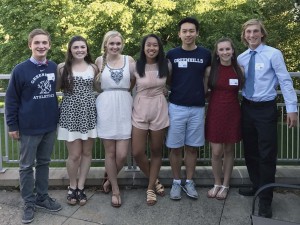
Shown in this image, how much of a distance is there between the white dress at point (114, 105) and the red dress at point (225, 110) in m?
0.89

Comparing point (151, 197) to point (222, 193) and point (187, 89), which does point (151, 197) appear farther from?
point (187, 89)

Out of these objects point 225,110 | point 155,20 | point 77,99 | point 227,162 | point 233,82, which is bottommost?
point 227,162

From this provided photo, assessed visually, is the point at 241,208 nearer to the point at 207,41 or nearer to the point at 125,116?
the point at 125,116

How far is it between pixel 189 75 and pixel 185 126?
1.82ft

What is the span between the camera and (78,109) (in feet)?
12.9

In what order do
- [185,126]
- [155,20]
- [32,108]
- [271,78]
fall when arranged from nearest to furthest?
1. [32,108]
2. [271,78]
3. [185,126]
4. [155,20]

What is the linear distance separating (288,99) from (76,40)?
7.15ft

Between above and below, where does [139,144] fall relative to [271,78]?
below

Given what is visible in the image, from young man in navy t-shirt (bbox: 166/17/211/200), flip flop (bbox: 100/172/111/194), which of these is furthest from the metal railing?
young man in navy t-shirt (bbox: 166/17/211/200)

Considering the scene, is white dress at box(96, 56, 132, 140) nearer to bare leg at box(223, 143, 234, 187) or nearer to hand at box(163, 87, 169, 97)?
hand at box(163, 87, 169, 97)

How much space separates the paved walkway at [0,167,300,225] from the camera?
382cm

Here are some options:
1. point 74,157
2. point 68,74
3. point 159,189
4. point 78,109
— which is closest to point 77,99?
point 78,109

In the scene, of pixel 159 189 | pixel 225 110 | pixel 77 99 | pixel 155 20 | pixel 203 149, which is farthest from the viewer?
pixel 155 20

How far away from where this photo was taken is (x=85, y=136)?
3.97 meters
